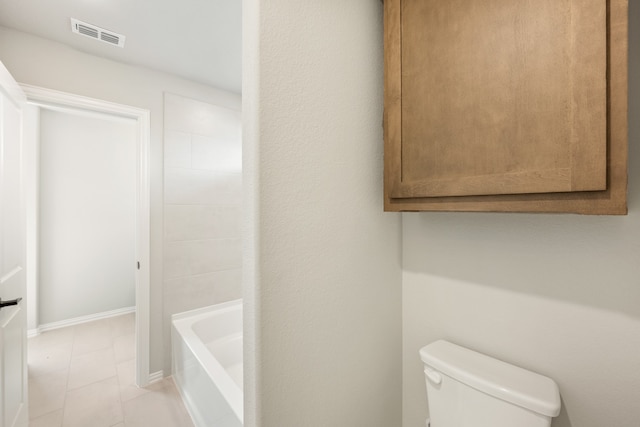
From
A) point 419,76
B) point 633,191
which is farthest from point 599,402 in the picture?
point 419,76

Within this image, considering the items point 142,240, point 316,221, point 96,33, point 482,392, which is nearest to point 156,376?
point 142,240

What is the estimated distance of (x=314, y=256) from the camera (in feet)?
2.69

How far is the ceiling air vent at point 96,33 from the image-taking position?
1571 millimetres

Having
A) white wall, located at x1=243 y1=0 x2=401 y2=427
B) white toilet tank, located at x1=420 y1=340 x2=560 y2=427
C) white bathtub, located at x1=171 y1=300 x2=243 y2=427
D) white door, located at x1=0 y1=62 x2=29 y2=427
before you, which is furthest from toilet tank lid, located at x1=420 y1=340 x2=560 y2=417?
white door, located at x1=0 y1=62 x2=29 y2=427

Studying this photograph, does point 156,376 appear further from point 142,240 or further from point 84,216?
point 84,216

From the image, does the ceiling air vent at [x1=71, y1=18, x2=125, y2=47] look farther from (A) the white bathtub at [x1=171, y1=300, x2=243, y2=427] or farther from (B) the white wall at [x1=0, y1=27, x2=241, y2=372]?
(A) the white bathtub at [x1=171, y1=300, x2=243, y2=427]

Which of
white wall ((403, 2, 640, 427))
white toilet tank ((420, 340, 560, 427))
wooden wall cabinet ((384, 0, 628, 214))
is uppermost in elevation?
wooden wall cabinet ((384, 0, 628, 214))

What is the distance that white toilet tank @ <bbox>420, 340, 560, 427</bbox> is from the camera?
2.27 ft

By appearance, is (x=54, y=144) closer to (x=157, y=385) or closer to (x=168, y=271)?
(x=168, y=271)

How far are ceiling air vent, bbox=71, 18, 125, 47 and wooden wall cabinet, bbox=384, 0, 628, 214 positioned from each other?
1788mm

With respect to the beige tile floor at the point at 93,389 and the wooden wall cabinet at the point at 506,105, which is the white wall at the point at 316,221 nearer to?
the wooden wall cabinet at the point at 506,105

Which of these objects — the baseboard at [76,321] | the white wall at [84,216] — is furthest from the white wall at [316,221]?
the baseboard at [76,321]

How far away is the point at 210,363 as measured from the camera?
1580mm

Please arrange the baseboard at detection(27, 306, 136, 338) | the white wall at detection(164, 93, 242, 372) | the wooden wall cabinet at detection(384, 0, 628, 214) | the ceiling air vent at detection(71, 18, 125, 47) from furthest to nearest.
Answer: the baseboard at detection(27, 306, 136, 338)
the white wall at detection(164, 93, 242, 372)
the ceiling air vent at detection(71, 18, 125, 47)
the wooden wall cabinet at detection(384, 0, 628, 214)
